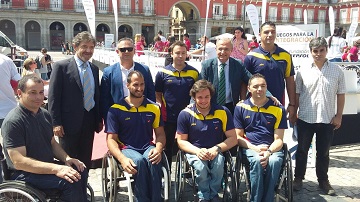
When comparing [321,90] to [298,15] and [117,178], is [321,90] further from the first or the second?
[298,15]

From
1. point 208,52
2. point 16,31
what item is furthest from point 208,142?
point 16,31

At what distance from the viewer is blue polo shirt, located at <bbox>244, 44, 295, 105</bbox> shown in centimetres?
418

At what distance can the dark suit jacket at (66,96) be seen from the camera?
366 centimetres

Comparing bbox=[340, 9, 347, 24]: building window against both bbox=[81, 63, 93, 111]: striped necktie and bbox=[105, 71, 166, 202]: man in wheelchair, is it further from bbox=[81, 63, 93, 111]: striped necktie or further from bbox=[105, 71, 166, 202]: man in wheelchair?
bbox=[81, 63, 93, 111]: striped necktie

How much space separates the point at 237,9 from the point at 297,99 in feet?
162

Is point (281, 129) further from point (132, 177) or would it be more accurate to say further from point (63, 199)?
point (63, 199)

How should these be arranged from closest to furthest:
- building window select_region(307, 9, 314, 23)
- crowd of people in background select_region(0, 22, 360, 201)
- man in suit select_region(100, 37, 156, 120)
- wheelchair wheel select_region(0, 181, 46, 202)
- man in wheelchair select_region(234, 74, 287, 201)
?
wheelchair wheel select_region(0, 181, 46, 202) < crowd of people in background select_region(0, 22, 360, 201) < man in wheelchair select_region(234, 74, 287, 201) < man in suit select_region(100, 37, 156, 120) < building window select_region(307, 9, 314, 23)

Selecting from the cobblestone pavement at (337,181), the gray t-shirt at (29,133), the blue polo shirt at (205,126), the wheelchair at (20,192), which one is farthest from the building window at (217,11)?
the wheelchair at (20,192)

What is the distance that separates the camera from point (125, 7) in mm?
44062

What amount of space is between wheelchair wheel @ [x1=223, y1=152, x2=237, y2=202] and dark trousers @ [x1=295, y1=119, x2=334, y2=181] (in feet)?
4.12

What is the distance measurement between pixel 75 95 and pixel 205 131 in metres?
1.44

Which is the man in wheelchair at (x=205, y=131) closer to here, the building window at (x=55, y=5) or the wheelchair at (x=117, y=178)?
the wheelchair at (x=117, y=178)

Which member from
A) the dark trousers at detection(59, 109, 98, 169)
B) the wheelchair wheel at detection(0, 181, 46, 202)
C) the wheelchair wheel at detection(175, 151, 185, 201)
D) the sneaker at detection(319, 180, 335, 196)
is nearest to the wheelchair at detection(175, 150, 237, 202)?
the wheelchair wheel at detection(175, 151, 185, 201)

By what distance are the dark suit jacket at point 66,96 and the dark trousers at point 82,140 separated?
0.07 meters
